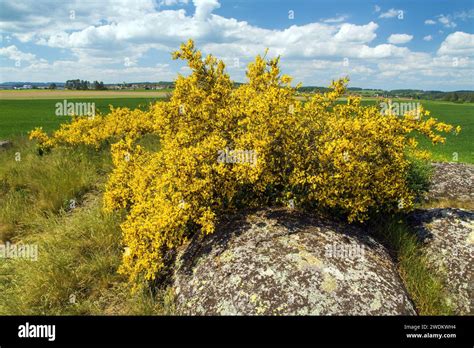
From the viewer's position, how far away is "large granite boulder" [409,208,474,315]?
16.1 feet

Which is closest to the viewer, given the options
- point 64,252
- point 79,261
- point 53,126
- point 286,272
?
point 286,272

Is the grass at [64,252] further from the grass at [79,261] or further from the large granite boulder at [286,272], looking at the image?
the large granite boulder at [286,272]

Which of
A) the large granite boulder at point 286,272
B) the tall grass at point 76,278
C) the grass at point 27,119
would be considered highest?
the grass at point 27,119

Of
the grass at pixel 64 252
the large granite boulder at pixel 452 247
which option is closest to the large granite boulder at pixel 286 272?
the grass at pixel 64 252

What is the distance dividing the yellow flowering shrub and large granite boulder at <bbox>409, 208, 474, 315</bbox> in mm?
684

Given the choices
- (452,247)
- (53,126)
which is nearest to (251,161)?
(452,247)

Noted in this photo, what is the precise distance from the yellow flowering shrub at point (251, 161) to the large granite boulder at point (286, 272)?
0.35 meters

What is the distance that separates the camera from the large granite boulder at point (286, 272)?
3.96m

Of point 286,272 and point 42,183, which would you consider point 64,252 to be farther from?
point 42,183

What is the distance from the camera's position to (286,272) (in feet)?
13.8

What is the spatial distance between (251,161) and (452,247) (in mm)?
3274

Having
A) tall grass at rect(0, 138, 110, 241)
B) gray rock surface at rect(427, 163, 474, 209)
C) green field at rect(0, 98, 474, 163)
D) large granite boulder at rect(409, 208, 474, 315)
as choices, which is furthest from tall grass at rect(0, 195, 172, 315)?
green field at rect(0, 98, 474, 163)

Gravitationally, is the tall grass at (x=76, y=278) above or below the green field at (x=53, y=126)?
below

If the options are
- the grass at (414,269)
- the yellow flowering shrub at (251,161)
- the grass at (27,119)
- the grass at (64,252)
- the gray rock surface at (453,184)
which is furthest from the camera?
the grass at (27,119)
